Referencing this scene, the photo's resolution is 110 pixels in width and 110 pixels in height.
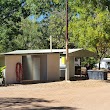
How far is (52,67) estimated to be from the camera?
27.1 metres

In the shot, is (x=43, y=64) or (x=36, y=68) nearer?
(x=43, y=64)

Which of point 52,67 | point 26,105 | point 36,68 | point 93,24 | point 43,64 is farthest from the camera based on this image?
point 93,24

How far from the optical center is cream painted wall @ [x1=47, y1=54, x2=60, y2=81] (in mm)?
26875

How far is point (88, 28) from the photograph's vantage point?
27.3m

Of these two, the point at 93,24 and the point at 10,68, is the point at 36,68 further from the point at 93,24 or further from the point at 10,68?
the point at 93,24

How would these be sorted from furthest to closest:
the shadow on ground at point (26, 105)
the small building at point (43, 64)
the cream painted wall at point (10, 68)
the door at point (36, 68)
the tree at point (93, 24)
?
the door at point (36, 68), the small building at point (43, 64), the tree at point (93, 24), the cream painted wall at point (10, 68), the shadow on ground at point (26, 105)

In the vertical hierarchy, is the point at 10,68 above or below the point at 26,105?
above

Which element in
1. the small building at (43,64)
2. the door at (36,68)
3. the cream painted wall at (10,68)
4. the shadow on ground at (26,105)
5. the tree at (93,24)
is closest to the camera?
the shadow on ground at (26,105)

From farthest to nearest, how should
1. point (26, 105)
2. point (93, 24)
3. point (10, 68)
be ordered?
point (93, 24) < point (10, 68) < point (26, 105)

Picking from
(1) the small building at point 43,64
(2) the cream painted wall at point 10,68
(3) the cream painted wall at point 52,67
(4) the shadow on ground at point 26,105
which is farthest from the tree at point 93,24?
(4) the shadow on ground at point 26,105

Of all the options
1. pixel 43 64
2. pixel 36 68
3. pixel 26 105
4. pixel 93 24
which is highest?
pixel 93 24

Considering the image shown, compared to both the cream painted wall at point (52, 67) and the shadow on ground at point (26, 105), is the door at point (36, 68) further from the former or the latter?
the shadow on ground at point (26, 105)

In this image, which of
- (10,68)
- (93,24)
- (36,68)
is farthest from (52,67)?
(93,24)

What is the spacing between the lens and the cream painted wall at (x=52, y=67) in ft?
88.2
